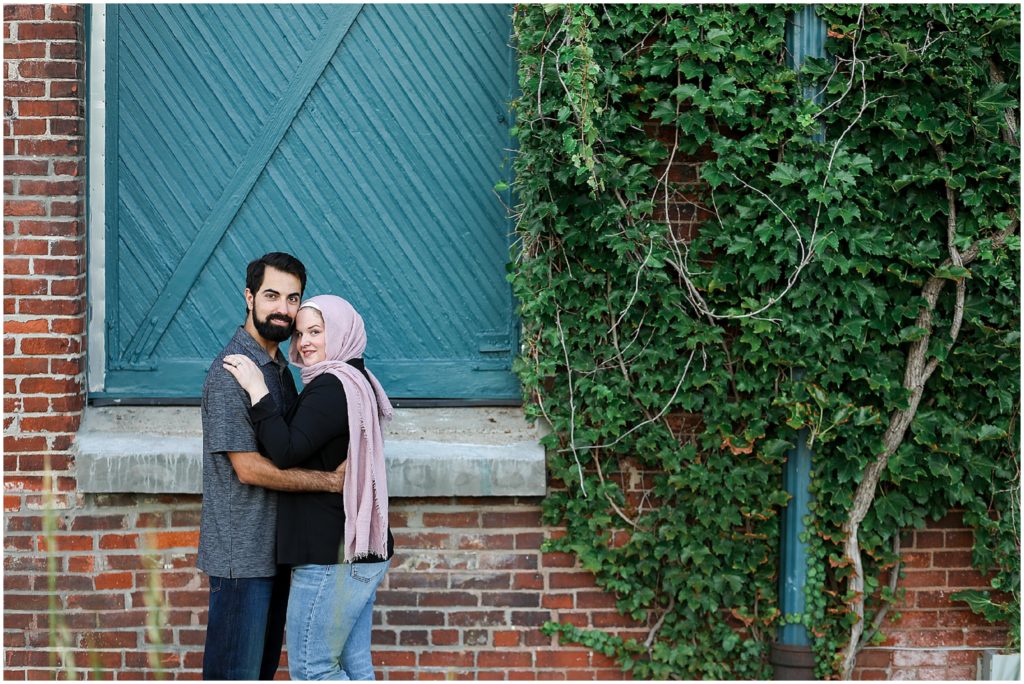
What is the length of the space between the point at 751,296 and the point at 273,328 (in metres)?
2.06

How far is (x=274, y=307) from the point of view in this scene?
351cm

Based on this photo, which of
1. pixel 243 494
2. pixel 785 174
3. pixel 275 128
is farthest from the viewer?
pixel 275 128

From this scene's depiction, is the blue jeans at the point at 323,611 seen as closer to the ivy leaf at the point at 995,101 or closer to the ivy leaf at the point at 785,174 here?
the ivy leaf at the point at 785,174

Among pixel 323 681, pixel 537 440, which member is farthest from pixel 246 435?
pixel 537 440

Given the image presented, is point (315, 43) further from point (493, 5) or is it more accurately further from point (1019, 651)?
point (1019, 651)

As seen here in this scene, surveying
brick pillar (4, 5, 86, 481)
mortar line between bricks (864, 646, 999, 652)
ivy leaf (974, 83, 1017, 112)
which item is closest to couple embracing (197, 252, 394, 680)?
brick pillar (4, 5, 86, 481)

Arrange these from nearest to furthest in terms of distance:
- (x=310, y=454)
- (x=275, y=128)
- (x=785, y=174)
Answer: (x=310, y=454) → (x=785, y=174) → (x=275, y=128)

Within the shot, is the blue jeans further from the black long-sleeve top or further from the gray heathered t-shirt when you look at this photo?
the gray heathered t-shirt

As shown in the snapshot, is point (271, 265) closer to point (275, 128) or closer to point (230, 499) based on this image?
point (230, 499)

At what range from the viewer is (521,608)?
445cm

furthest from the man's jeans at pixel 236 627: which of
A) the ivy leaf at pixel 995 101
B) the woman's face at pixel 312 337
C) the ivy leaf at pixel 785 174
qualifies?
the ivy leaf at pixel 995 101

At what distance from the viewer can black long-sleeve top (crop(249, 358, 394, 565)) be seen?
325 centimetres

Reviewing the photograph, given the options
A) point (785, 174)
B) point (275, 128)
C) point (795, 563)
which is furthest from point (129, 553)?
point (785, 174)

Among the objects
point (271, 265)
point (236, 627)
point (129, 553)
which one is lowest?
point (236, 627)
